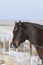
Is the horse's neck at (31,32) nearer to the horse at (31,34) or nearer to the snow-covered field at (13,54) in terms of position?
the horse at (31,34)

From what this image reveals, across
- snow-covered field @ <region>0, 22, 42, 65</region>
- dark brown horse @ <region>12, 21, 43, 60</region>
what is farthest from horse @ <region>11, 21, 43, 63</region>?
snow-covered field @ <region>0, 22, 42, 65</region>

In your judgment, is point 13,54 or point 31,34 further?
point 13,54

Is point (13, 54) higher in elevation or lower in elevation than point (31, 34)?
lower

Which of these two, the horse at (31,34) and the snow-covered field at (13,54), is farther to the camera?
the snow-covered field at (13,54)

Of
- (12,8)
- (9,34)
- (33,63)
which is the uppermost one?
(12,8)

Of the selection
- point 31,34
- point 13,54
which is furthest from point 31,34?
point 13,54

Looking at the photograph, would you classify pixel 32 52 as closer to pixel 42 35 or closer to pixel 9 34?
pixel 9 34

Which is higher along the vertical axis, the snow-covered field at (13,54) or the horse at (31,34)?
the horse at (31,34)

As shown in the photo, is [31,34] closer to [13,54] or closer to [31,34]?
[31,34]

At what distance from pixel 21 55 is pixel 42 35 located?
0.75 m

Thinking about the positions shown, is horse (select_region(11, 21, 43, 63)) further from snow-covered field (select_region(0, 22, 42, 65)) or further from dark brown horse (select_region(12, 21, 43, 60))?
snow-covered field (select_region(0, 22, 42, 65))

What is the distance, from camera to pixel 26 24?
150 centimetres

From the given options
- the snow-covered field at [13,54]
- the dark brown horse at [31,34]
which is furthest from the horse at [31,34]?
the snow-covered field at [13,54]

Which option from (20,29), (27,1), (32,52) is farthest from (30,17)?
(20,29)
